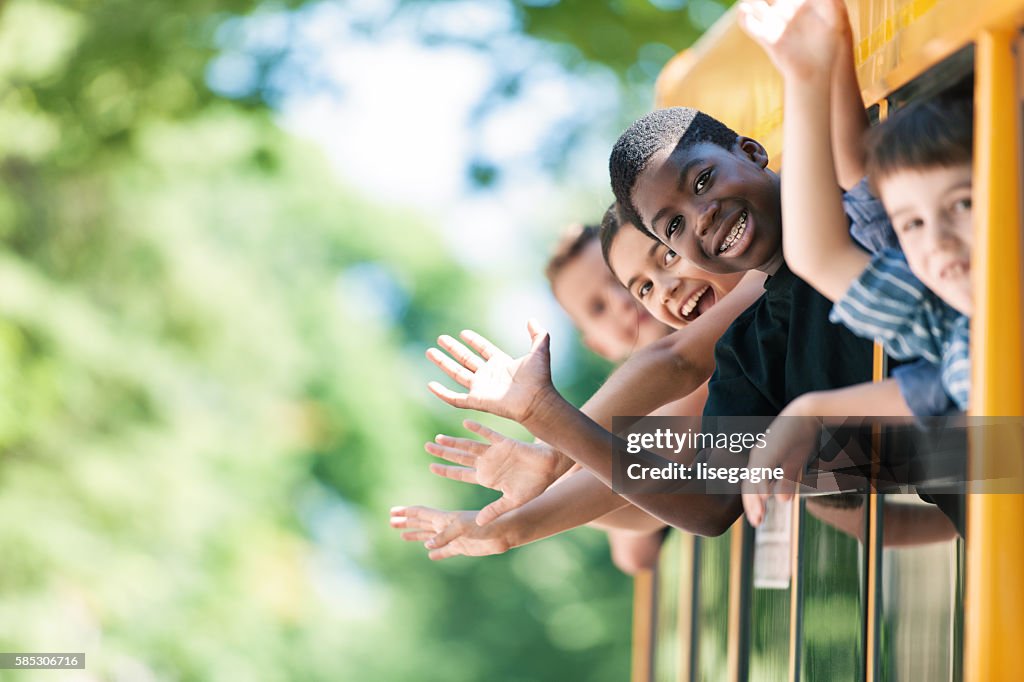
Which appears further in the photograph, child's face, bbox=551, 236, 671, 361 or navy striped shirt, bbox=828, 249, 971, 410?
child's face, bbox=551, 236, 671, 361

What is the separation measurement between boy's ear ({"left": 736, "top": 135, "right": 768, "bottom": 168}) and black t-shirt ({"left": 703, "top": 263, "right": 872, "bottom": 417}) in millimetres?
151

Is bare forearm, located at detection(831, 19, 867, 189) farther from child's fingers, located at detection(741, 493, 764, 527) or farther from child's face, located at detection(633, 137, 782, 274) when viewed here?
child's fingers, located at detection(741, 493, 764, 527)

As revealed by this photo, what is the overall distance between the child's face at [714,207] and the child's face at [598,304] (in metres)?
1.25

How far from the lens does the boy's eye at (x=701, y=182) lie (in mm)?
1618

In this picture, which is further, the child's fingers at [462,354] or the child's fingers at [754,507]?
the child's fingers at [462,354]

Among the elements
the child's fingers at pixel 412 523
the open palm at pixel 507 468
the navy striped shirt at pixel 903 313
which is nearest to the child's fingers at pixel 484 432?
the open palm at pixel 507 468

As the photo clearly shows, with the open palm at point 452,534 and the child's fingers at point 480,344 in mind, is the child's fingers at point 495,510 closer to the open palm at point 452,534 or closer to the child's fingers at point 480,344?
the open palm at point 452,534

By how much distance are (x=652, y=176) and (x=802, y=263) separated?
0.98 feet

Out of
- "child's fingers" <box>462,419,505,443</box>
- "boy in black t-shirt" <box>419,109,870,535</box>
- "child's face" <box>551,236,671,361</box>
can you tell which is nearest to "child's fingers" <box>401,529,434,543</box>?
"child's fingers" <box>462,419,505,443</box>

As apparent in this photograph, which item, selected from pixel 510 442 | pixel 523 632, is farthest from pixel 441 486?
pixel 510 442

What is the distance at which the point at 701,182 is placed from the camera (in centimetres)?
162

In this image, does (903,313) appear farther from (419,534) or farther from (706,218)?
(419,534)

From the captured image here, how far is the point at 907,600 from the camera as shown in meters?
1.56

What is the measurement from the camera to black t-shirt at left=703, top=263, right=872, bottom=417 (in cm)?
162
